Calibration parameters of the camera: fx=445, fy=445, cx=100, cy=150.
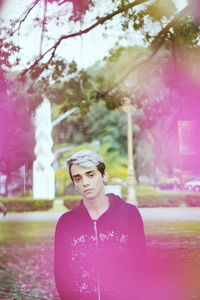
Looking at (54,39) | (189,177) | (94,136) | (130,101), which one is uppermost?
(54,39)

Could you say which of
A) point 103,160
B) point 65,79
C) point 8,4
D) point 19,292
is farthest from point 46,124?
point 19,292

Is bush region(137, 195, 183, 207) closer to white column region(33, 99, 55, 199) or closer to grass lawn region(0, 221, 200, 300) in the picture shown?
grass lawn region(0, 221, 200, 300)

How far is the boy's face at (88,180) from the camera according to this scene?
1610mm

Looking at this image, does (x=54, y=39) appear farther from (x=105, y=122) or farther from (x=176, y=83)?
(x=176, y=83)

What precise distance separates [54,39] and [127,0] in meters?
0.33

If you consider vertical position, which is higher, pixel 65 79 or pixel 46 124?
pixel 65 79

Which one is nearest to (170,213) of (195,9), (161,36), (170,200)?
(170,200)

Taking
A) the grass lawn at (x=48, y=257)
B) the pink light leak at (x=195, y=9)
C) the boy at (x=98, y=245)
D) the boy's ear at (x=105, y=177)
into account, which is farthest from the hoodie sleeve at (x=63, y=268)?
the pink light leak at (x=195, y=9)

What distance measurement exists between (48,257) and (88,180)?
0.41 metres

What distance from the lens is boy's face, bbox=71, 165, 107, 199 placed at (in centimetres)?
161

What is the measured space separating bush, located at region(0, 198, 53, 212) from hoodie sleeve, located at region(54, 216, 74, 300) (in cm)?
15

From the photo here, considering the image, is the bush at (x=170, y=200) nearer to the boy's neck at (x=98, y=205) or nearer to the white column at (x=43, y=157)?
the boy's neck at (x=98, y=205)

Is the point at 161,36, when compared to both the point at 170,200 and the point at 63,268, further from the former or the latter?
the point at 63,268

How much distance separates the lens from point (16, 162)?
1886 millimetres
